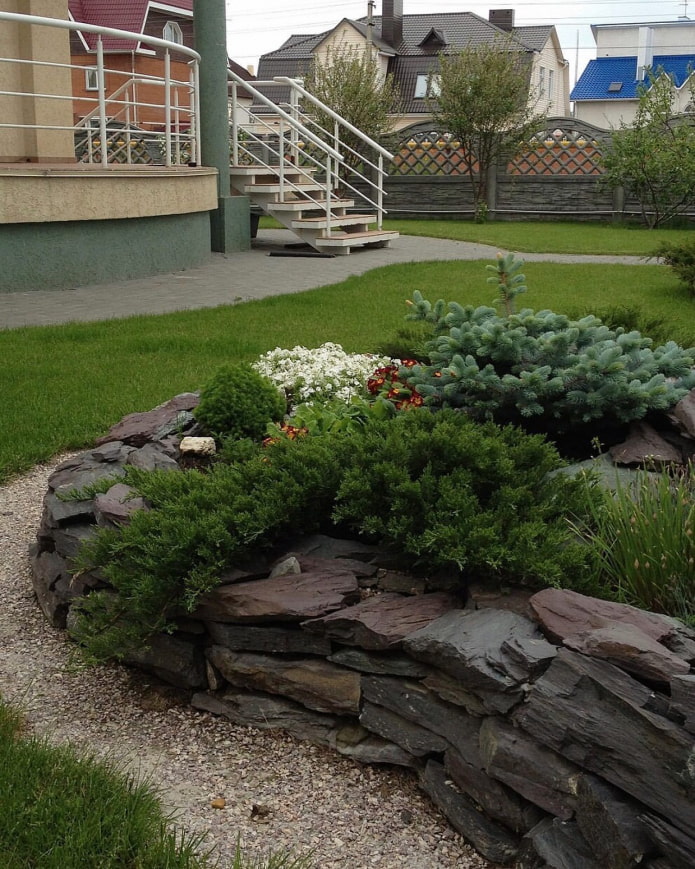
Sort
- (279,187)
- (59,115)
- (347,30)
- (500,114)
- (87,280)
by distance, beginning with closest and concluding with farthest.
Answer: (87,280) < (59,115) < (279,187) < (500,114) < (347,30)

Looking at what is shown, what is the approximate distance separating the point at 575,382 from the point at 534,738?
189 centimetres

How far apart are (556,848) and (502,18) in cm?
5006

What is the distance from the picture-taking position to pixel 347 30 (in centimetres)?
4969

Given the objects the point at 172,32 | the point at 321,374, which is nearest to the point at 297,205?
the point at 321,374

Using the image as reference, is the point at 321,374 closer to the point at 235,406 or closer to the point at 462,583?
the point at 235,406

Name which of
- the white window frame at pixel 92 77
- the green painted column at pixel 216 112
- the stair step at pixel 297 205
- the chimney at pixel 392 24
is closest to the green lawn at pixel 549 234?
the stair step at pixel 297 205

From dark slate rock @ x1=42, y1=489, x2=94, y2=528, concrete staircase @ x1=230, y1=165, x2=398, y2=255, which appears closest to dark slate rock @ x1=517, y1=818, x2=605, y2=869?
dark slate rock @ x1=42, y1=489, x2=94, y2=528

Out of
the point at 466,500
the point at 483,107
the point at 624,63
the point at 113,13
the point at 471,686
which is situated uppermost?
the point at 624,63

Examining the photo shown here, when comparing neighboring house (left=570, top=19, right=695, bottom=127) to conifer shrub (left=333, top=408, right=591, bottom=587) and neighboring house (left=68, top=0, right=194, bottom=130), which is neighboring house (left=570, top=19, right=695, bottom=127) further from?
conifer shrub (left=333, top=408, right=591, bottom=587)

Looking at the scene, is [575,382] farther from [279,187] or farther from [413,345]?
[279,187]

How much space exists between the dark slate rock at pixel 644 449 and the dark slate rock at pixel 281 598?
1.35 meters

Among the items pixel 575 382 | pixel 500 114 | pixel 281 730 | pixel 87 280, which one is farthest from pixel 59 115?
pixel 500 114

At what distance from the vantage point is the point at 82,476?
13.6 ft

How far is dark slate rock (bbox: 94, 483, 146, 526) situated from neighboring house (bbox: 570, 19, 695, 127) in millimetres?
59040
